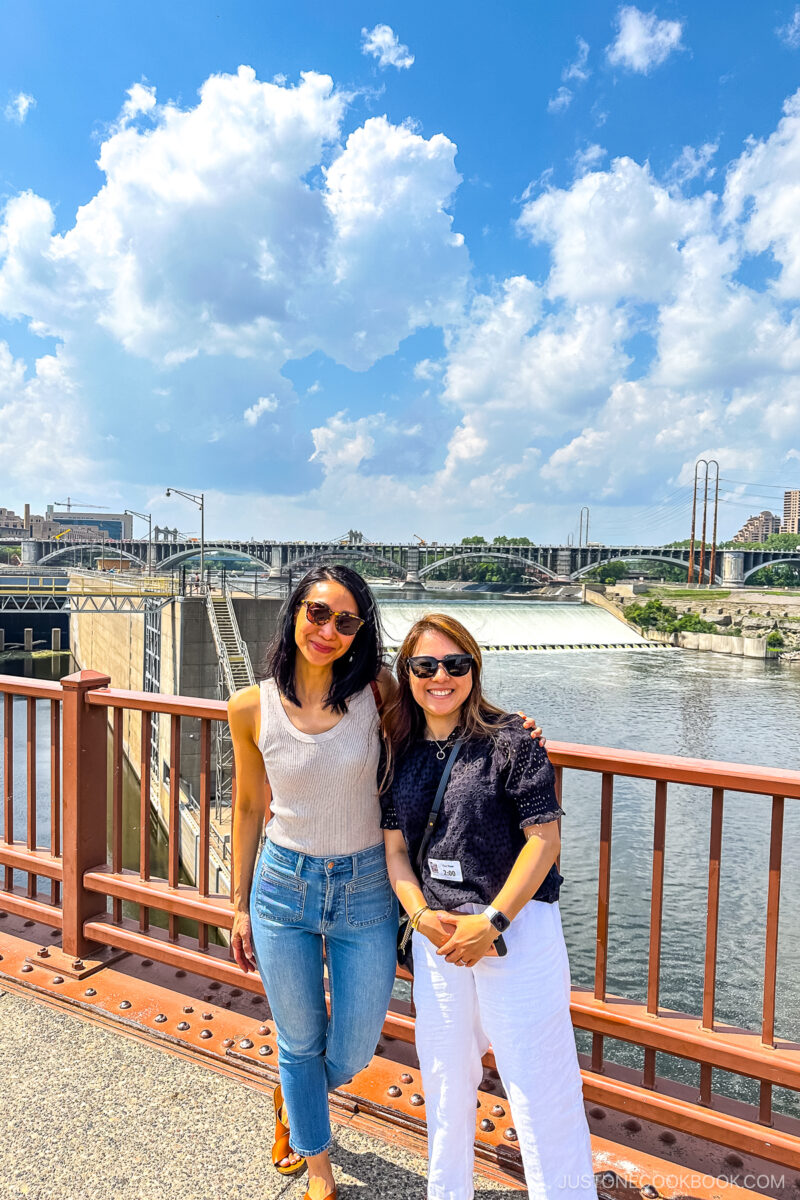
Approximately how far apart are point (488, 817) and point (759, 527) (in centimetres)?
20212

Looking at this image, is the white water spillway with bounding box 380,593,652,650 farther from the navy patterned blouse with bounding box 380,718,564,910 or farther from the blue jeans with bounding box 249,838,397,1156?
Answer: the navy patterned blouse with bounding box 380,718,564,910

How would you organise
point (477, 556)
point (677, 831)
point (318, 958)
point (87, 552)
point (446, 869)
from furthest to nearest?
point (87, 552) → point (477, 556) → point (677, 831) → point (318, 958) → point (446, 869)

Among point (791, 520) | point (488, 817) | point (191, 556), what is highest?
point (791, 520)

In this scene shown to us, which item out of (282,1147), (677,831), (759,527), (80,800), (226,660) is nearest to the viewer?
(282,1147)

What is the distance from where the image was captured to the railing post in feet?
9.64

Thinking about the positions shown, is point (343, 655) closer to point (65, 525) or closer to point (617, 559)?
point (617, 559)

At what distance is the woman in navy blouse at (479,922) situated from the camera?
1.58 meters

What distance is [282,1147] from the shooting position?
204 centimetres

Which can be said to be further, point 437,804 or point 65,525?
point 65,525

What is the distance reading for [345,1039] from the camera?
6.25ft

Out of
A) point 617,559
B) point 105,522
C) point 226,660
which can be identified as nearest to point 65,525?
point 105,522

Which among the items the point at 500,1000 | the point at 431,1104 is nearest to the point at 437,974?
the point at 500,1000

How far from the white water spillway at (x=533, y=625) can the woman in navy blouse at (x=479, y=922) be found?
32276mm

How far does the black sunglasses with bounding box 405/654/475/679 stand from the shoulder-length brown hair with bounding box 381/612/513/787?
0.10 feet
